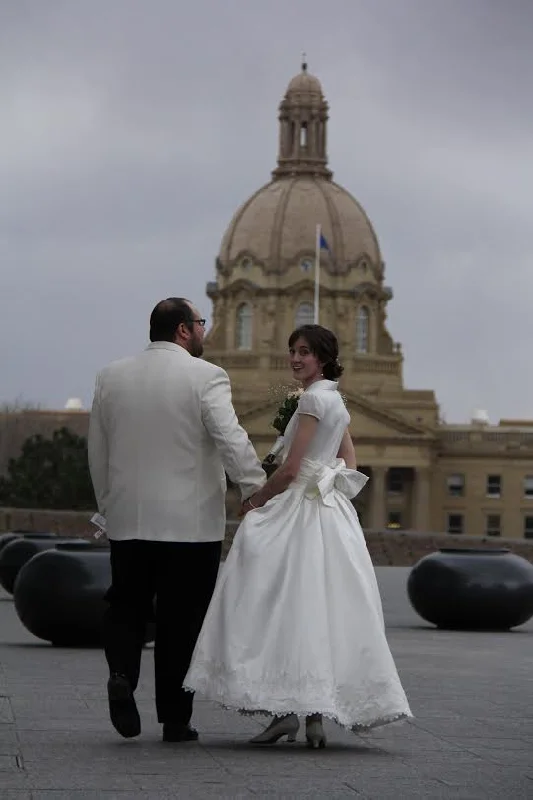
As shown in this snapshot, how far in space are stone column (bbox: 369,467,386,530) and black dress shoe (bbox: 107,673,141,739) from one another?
412ft

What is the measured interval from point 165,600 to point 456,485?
130244mm

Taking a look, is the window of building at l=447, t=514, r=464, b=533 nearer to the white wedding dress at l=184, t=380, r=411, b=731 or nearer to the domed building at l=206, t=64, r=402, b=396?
the domed building at l=206, t=64, r=402, b=396

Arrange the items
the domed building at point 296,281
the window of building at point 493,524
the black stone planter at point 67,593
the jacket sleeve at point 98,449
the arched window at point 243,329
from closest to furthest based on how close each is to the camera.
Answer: the jacket sleeve at point 98,449
the black stone planter at point 67,593
the window of building at point 493,524
the domed building at point 296,281
the arched window at point 243,329

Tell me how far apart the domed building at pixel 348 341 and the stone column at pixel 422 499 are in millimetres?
60

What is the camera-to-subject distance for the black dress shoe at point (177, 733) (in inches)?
431

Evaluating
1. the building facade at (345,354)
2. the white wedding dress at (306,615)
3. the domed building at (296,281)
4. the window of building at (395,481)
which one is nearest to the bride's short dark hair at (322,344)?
the white wedding dress at (306,615)

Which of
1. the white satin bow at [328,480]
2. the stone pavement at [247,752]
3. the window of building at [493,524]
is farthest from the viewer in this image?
the window of building at [493,524]

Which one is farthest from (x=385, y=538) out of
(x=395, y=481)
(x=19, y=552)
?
(x=395, y=481)

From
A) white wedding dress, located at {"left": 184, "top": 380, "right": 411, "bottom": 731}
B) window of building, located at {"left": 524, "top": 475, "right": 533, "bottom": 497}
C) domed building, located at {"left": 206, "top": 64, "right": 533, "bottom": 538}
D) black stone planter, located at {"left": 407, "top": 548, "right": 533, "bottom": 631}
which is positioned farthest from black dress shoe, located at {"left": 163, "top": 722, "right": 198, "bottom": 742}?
window of building, located at {"left": 524, "top": 475, "right": 533, "bottom": 497}

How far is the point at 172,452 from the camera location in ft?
36.5

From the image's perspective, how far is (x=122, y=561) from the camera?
1112 centimetres

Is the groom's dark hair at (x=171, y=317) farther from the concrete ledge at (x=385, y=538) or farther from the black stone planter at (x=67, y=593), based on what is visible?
the concrete ledge at (x=385, y=538)

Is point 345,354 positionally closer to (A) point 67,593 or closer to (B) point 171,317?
(A) point 67,593

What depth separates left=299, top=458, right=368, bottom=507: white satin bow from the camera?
36.8ft
